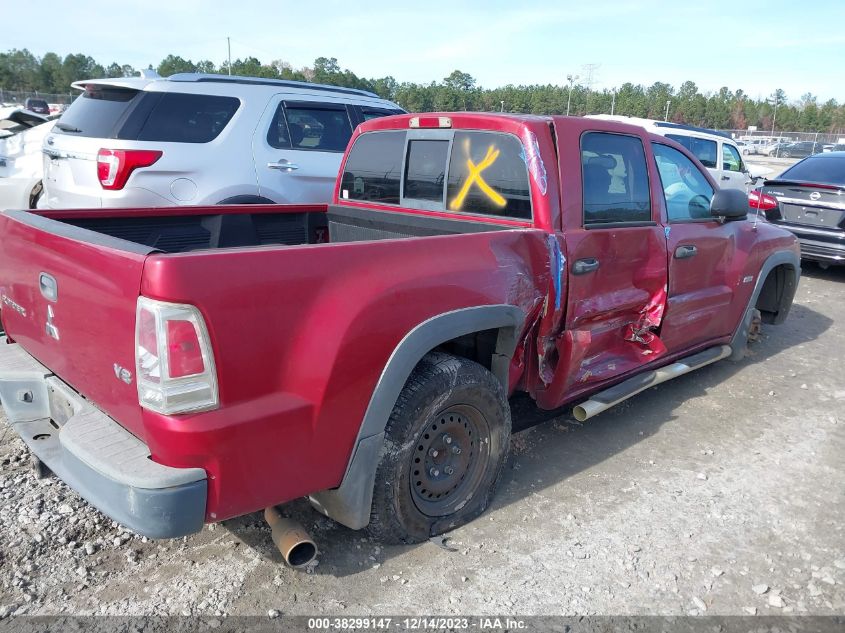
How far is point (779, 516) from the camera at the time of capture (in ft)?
10.8

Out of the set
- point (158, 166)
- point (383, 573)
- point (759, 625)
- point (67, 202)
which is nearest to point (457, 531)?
point (383, 573)

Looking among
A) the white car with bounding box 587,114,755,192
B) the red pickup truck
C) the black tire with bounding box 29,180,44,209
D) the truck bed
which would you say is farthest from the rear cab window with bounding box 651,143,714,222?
the black tire with bounding box 29,180,44,209

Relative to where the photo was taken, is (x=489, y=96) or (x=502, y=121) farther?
(x=489, y=96)

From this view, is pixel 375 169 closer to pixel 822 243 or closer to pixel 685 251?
pixel 685 251

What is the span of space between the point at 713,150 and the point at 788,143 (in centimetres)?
4854

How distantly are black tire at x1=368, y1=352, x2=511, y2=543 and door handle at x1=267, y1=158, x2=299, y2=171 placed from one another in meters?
3.87

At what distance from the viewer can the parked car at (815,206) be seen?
830cm

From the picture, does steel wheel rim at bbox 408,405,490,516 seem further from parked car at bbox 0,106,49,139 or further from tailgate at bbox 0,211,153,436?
parked car at bbox 0,106,49,139

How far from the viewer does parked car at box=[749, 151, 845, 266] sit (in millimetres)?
8297

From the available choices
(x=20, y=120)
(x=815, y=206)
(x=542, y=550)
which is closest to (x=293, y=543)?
(x=542, y=550)

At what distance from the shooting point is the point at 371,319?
94.8 inches

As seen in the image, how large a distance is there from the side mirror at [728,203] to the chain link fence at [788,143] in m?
39.7

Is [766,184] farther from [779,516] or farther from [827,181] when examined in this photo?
[779,516]

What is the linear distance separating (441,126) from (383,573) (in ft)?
8.18
